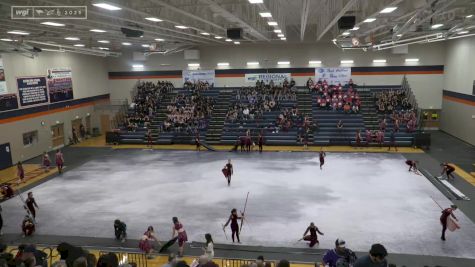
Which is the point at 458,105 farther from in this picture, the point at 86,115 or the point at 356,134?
the point at 86,115

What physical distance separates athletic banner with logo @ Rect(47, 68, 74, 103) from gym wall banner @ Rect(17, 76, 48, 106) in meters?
0.75

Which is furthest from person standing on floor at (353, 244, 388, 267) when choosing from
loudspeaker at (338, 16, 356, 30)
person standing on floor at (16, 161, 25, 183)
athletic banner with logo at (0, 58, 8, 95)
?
athletic banner with logo at (0, 58, 8, 95)

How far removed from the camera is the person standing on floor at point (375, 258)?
15.5 ft

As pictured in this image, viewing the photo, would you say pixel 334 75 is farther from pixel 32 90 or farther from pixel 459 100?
pixel 32 90

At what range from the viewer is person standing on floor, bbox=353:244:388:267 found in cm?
471

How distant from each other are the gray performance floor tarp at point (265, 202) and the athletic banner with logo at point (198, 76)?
14.2 metres

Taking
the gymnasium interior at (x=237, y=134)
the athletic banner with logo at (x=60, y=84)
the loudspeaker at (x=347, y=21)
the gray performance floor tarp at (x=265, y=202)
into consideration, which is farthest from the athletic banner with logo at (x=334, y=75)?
the athletic banner with logo at (x=60, y=84)

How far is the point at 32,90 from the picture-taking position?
26.9m

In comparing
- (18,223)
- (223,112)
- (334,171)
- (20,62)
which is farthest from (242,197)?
(20,62)

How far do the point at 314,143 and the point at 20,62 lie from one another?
70.6 ft

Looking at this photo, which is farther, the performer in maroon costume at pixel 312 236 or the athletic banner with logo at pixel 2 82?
the athletic banner with logo at pixel 2 82
